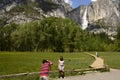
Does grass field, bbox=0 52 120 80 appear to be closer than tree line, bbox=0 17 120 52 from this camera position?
Yes

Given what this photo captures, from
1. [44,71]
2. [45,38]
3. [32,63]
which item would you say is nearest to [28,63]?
[32,63]

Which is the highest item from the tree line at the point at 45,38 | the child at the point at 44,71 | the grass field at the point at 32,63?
the tree line at the point at 45,38

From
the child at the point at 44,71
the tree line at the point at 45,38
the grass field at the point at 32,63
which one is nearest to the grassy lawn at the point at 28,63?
the grass field at the point at 32,63

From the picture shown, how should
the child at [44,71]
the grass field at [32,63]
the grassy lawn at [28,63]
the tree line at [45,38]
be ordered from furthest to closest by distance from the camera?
the tree line at [45,38] → the grassy lawn at [28,63] → the grass field at [32,63] → the child at [44,71]

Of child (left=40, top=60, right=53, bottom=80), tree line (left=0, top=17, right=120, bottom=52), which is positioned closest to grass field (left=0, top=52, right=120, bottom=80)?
child (left=40, top=60, right=53, bottom=80)

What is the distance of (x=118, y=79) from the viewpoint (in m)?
33.1

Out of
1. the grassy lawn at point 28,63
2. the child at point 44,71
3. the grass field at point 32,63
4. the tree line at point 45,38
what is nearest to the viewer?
the child at point 44,71

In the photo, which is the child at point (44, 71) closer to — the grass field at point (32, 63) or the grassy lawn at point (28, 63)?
the grass field at point (32, 63)

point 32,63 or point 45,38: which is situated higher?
point 45,38

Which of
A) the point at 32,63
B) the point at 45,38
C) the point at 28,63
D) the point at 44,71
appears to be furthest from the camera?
the point at 45,38

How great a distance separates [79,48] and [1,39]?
109 feet

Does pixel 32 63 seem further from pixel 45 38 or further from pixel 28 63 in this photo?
pixel 45 38

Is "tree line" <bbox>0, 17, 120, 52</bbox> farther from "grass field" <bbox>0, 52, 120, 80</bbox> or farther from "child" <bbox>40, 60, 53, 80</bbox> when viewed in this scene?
"child" <bbox>40, 60, 53, 80</bbox>

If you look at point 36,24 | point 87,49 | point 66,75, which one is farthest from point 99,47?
point 66,75
